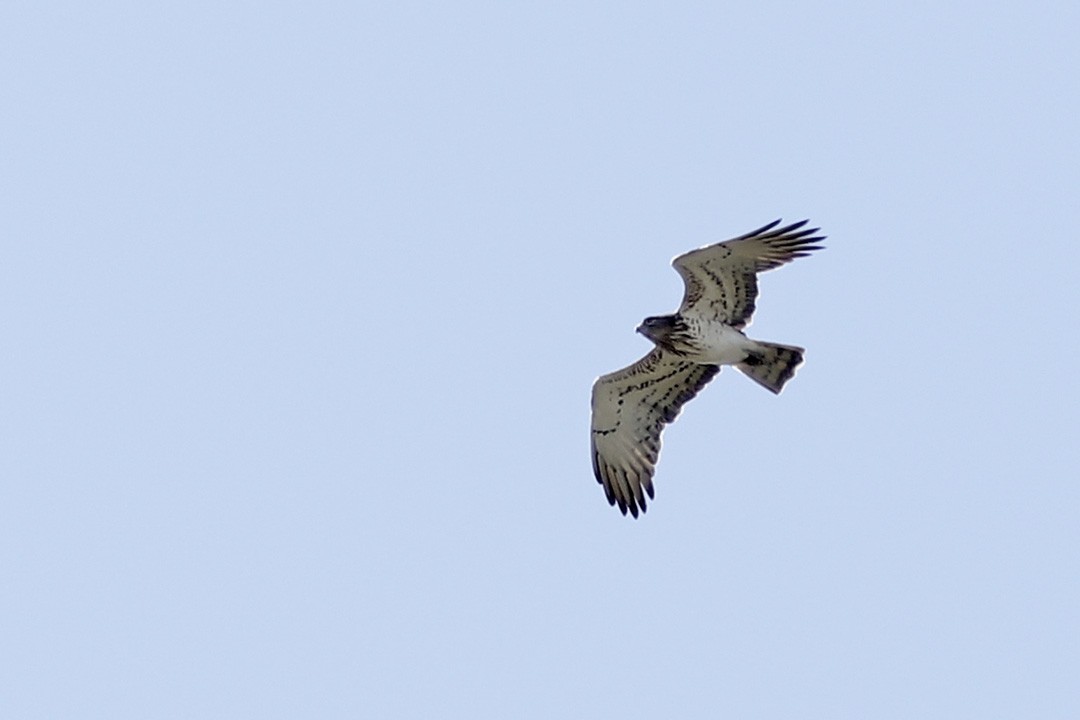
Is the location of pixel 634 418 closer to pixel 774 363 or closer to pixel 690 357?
pixel 690 357

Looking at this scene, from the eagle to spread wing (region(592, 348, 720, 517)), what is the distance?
0.01 m

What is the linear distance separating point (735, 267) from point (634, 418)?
6.80 feet

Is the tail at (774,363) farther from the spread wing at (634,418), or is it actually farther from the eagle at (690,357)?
the spread wing at (634,418)

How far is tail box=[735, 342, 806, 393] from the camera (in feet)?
61.5

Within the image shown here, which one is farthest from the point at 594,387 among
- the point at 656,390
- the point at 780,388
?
the point at 780,388

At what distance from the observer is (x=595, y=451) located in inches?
783

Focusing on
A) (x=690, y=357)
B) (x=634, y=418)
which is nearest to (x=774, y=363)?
(x=690, y=357)

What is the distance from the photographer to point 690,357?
19.0 metres

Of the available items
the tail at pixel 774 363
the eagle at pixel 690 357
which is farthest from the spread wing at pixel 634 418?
the tail at pixel 774 363

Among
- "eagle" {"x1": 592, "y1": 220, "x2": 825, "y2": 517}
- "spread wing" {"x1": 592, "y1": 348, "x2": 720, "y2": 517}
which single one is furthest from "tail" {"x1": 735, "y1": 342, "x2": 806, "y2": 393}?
"spread wing" {"x1": 592, "y1": 348, "x2": 720, "y2": 517}

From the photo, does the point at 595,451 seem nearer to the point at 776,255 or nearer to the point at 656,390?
the point at 656,390

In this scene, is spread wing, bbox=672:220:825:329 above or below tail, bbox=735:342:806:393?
above

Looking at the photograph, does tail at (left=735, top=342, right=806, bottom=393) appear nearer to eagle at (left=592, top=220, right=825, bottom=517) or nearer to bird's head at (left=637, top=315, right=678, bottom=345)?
eagle at (left=592, top=220, right=825, bottom=517)

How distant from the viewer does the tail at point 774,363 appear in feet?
61.5
